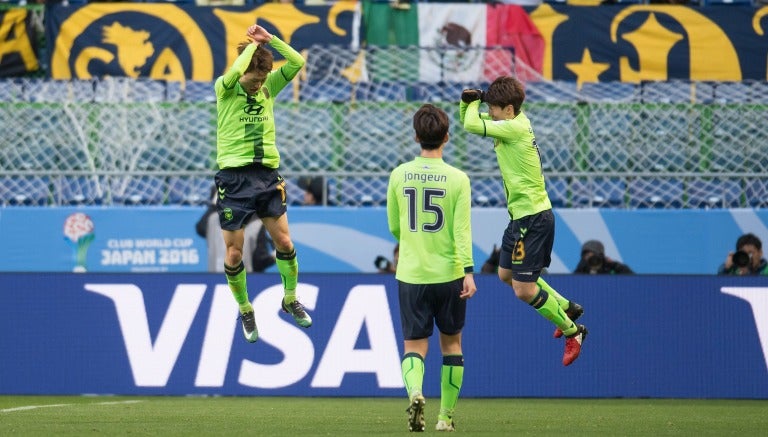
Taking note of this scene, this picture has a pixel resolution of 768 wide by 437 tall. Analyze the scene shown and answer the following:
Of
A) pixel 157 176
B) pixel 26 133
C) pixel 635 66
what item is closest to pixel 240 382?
pixel 157 176

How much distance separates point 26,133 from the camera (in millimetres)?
16703

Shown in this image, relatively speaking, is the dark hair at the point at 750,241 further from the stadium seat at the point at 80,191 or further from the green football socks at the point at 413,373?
the stadium seat at the point at 80,191

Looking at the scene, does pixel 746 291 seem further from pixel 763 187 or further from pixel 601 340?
pixel 763 187

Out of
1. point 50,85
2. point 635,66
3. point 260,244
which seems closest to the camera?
point 260,244

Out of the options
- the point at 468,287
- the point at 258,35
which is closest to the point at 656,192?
the point at 258,35

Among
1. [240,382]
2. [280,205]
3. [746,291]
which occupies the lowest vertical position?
[240,382]

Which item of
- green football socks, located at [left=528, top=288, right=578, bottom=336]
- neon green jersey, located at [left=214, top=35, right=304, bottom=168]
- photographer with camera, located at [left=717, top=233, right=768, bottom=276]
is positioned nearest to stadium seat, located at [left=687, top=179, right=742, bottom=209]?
photographer with camera, located at [left=717, top=233, right=768, bottom=276]

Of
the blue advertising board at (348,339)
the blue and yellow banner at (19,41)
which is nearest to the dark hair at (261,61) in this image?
the blue advertising board at (348,339)

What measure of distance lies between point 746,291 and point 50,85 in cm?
1010

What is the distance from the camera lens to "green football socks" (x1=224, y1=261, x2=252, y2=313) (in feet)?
33.3

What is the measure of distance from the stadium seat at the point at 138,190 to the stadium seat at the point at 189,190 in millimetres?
149

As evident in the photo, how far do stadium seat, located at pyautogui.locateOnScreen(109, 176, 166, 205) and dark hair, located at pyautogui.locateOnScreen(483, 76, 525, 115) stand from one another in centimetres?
763

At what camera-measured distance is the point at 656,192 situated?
16438 millimetres

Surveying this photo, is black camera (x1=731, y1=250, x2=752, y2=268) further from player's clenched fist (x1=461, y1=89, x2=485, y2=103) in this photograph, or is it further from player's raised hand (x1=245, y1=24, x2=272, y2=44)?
player's raised hand (x1=245, y1=24, x2=272, y2=44)
